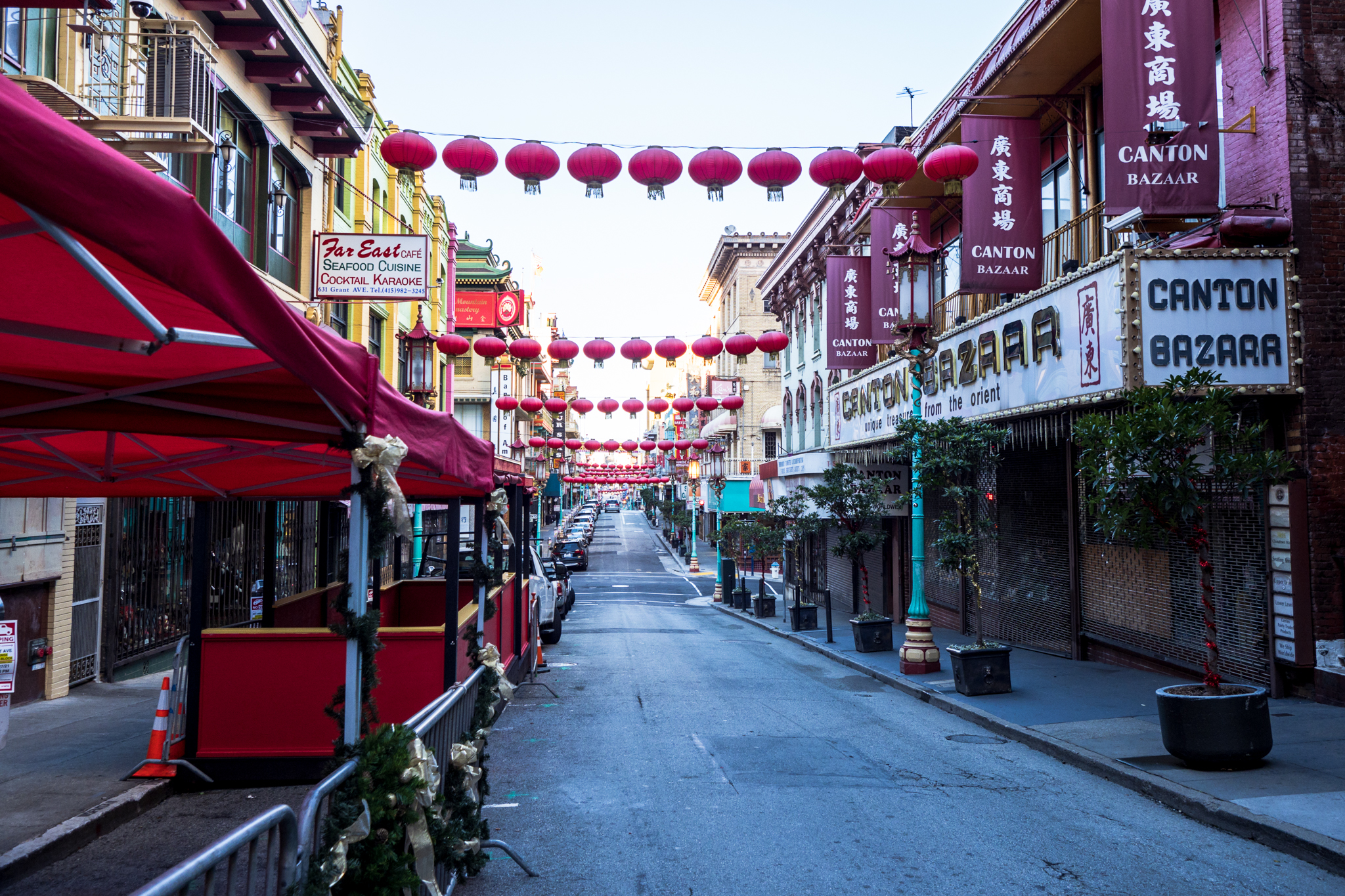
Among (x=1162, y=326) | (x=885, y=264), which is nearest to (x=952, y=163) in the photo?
(x=1162, y=326)

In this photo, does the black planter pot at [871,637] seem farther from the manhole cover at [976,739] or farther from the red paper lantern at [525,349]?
the red paper lantern at [525,349]

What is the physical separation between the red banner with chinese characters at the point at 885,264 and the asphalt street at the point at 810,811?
959 centimetres

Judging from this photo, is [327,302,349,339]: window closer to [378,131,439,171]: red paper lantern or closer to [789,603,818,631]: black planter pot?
[378,131,439,171]: red paper lantern

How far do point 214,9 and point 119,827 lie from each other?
44.5 feet

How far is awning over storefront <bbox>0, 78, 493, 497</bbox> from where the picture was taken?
2.79 m

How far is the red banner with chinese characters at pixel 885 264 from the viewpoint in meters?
21.4

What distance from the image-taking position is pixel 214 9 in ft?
51.6

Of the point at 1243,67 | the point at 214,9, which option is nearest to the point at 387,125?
the point at 214,9

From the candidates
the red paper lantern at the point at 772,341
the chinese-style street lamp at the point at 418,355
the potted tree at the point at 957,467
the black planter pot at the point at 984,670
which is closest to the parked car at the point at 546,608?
the chinese-style street lamp at the point at 418,355

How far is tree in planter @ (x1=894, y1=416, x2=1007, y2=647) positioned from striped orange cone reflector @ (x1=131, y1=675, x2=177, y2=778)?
1084 centimetres

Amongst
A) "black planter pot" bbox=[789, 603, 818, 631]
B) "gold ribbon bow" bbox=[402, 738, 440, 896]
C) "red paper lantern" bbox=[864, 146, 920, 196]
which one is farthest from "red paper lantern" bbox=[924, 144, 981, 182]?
"black planter pot" bbox=[789, 603, 818, 631]

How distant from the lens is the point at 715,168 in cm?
1124

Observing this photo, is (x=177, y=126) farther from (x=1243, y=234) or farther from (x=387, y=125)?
(x=387, y=125)

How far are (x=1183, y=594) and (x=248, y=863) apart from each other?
45.9 feet
